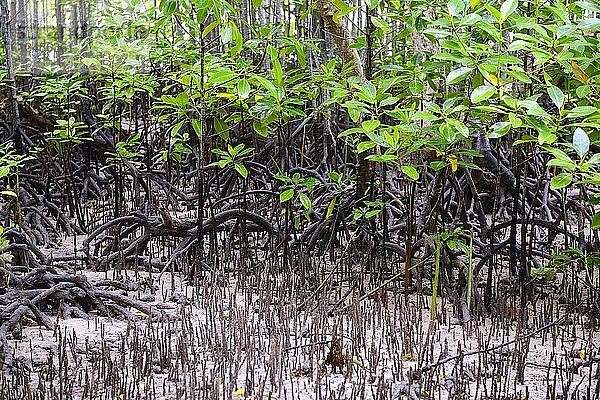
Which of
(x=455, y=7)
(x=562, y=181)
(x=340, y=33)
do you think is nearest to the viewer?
(x=562, y=181)

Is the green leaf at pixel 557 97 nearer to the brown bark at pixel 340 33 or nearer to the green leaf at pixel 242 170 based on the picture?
the brown bark at pixel 340 33

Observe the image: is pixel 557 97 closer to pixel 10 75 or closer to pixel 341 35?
pixel 341 35

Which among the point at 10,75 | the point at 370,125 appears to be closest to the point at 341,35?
the point at 370,125

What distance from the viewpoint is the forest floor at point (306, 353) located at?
2.35 meters

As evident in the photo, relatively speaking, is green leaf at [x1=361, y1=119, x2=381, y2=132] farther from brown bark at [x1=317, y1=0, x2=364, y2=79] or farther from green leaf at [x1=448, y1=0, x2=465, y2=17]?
brown bark at [x1=317, y1=0, x2=364, y2=79]

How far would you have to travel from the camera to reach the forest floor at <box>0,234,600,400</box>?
2.35 metres

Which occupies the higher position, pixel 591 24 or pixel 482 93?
pixel 591 24

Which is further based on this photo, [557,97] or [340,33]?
[340,33]

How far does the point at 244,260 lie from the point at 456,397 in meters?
1.94

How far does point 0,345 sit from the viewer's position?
2531 mm

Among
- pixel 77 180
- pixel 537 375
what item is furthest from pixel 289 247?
pixel 77 180

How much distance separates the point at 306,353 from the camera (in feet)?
Result: 8.86

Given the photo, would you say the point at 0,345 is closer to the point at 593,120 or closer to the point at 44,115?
the point at 593,120

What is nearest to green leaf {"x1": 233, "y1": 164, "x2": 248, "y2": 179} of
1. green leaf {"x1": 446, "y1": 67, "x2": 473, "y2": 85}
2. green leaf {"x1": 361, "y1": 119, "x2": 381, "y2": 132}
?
green leaf {"x1": 361, "y1": 119, "x2": 381, "y2": 132}
